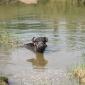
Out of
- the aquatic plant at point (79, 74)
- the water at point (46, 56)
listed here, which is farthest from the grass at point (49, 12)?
the aquatic plant at point (79, 74)

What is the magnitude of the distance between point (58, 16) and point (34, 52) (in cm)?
1097

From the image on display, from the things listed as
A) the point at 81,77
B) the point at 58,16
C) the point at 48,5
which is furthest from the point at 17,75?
the point at 48,5

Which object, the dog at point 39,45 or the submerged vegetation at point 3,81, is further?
the dog at point 39,45

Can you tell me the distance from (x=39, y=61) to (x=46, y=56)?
2.11ft

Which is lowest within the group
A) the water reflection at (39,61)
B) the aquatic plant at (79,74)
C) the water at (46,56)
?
the water reflection at (39,61)

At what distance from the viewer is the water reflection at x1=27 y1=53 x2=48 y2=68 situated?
11926mm

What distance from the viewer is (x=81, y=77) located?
10008 mm

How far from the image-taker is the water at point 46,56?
10219 millimetres

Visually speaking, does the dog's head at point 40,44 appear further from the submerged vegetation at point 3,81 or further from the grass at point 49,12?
the grass at point 49,12

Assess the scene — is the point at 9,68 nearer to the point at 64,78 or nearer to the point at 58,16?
the point at 64,78

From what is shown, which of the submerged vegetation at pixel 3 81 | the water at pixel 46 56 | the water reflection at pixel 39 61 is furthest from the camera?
the water reflection at pixel 39 61

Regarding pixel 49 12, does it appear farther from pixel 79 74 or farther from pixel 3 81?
pixel 3 81

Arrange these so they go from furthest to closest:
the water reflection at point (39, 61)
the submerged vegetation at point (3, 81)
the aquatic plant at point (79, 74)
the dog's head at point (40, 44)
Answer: the dog's head at point (40, 44)
the water reflection at point (39, 61)
the aquatic plant at point (79, 74)
the submerged vegetation at point (3, 81)

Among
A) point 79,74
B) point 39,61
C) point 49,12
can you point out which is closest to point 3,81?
point 79,74
